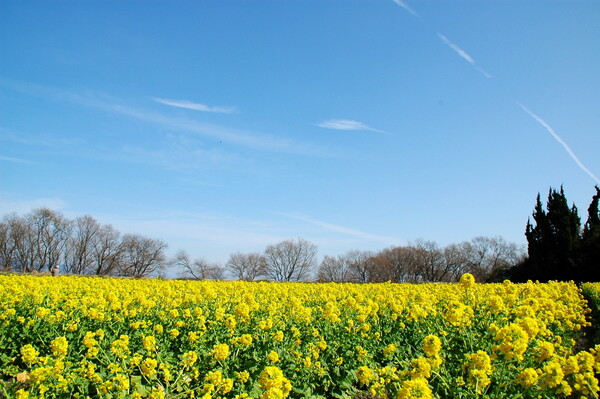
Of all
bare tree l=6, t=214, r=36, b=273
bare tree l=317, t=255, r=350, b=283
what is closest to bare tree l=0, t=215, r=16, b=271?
bare tree l=6, t=214, r=36, b=273

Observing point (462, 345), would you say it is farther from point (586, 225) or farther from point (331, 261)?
point (331, 261)

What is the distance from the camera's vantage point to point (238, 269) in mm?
92375

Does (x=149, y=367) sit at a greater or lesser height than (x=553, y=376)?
lesser

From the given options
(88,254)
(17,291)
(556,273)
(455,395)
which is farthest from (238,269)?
(455,395)

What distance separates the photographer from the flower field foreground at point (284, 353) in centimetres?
422

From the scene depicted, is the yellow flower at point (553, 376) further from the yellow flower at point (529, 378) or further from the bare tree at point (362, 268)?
the bare tree at point (362, 268)

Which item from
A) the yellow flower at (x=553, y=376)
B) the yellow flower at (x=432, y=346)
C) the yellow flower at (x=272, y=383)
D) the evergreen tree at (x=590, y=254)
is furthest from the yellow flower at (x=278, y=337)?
the evergreen tree at (x=590, y=254)

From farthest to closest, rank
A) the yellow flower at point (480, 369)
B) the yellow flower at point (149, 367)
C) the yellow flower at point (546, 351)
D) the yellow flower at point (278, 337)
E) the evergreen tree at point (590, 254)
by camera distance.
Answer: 1. the evergreen tree at point (590, 254)
2. the yellow flower at point (278, 337)
3. the yellow flower at point (546, 351)
4. the yellow flower at point (149, 367)
5. the yellow flower at point (480, 369)

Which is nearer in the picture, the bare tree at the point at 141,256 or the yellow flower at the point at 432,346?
the yellow flower at the point at 432,346

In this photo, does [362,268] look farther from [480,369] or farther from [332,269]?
[480,369]

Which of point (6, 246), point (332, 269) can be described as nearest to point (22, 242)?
Answer: point (6, 246)

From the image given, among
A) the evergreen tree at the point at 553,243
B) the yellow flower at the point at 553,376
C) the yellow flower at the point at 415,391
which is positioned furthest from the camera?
the evergreen tree at the point at 553,243

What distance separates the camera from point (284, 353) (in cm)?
600

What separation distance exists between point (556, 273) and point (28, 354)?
4443 cm
